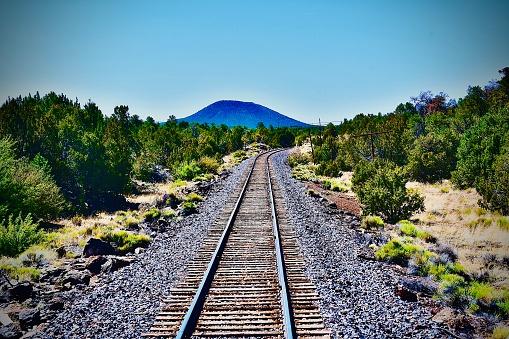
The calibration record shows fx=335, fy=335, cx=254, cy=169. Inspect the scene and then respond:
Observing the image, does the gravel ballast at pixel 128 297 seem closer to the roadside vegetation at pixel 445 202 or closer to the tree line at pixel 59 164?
the roadside vegetation at pixel 445 202

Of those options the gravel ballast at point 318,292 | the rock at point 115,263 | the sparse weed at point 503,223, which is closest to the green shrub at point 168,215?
the gravel ballast at point 318,292

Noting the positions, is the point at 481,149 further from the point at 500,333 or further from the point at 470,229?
the point at 500,333

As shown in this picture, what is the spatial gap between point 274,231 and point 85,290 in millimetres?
5894

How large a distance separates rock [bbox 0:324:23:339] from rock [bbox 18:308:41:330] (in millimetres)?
236

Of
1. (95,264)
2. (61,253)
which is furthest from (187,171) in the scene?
(95,264)

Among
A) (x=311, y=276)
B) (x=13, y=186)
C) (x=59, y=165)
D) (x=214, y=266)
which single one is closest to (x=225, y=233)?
(x=214, y=266)

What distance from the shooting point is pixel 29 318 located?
616cm

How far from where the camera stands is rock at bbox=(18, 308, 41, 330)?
240 inches

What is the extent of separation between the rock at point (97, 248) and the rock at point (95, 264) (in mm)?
825

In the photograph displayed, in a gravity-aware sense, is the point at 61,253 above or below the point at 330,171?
below

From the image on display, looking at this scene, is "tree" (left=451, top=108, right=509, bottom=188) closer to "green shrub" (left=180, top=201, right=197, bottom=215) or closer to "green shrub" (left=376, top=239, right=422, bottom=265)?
"green shrub" (left=376, top=239, right=422, bottom=265)

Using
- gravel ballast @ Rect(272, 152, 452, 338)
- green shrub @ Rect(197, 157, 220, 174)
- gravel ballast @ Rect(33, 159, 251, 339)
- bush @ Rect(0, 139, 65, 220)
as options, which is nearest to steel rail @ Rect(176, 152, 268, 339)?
gravel ballast @ Rect(33, 159, 251, 339)

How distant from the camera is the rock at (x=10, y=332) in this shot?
563 cm

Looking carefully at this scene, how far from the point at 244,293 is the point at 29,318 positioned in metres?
4.02
